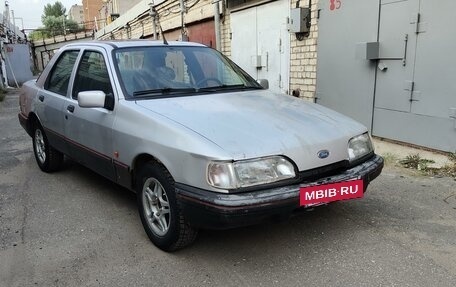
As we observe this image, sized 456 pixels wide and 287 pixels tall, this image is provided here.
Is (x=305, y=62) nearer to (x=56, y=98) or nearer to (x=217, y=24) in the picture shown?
(x=217, y=24)

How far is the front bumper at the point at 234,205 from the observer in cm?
264

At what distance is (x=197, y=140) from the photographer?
2.80 metres

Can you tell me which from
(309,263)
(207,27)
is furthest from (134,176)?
(207,27)

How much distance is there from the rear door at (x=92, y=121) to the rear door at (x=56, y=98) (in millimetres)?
192

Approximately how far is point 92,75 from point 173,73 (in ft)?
2.83

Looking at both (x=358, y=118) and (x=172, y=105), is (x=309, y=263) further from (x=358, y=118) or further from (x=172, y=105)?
(x=358, y=118)

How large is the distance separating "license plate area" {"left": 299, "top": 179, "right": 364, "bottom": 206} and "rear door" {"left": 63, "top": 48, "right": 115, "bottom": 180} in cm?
175

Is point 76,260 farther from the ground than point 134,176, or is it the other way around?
point 134,176

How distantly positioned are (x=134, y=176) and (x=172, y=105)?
2.14 ft

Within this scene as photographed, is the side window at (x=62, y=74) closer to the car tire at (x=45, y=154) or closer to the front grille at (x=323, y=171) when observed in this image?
the car tire at (x=45, y=154)

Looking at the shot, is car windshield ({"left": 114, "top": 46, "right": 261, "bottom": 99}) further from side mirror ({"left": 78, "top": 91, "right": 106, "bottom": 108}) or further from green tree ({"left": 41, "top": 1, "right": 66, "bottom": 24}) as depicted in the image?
green tree ({"left": 41, "top": 1, "right": 66, "bottom": 24})

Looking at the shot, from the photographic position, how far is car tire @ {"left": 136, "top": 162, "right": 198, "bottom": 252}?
2.98 metres

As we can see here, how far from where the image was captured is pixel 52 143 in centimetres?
505

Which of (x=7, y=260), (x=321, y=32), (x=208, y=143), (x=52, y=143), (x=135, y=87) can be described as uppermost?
(x=321, y=32)
